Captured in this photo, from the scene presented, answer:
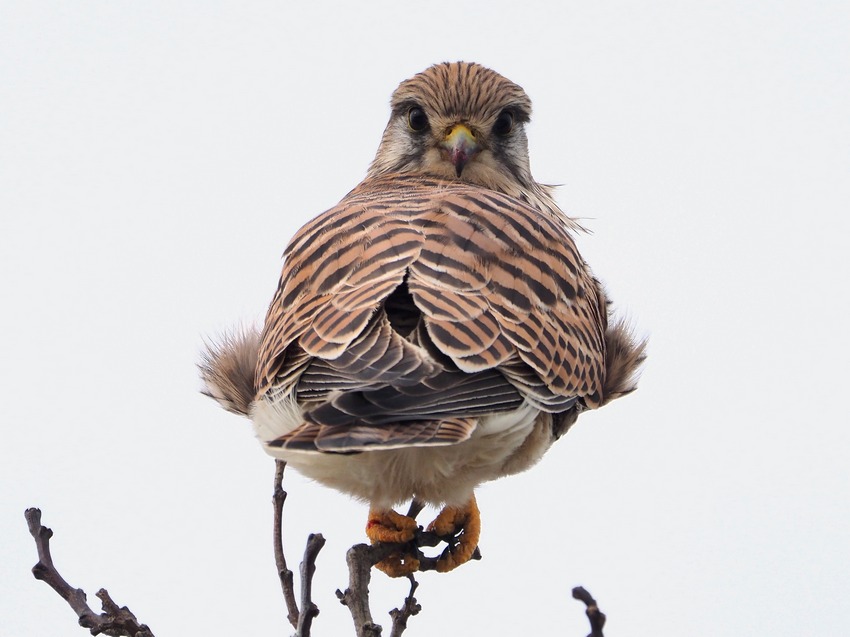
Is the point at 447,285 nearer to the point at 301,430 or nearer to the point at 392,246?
the point at 392,246

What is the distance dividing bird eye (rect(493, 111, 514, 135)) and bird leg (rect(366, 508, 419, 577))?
2.11m

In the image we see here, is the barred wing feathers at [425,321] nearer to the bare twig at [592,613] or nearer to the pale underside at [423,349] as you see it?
the pale underside at [423,349]

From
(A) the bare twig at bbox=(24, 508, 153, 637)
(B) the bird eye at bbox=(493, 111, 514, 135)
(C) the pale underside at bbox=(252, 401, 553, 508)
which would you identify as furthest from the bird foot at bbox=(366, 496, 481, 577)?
(B) the bird eye at bbox=(493, 111, 514, 135)

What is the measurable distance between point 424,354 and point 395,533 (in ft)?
3.00

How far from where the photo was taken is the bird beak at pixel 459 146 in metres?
5.37

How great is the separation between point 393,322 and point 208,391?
1159mm

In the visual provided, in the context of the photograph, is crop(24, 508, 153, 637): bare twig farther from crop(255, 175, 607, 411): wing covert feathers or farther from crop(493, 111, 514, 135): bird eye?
crop(493, 111, 514, 135): bird eye

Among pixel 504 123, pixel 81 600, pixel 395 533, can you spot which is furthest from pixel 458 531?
pixel 504 123

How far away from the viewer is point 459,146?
5.43 m

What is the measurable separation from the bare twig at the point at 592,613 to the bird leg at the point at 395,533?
71.6 inches

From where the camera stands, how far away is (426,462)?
3830 mm

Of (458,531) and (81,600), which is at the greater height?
(458,531)

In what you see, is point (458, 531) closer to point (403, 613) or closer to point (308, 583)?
point (403, 613)

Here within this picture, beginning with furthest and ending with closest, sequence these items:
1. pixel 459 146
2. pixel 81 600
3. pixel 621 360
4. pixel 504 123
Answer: pixel 504 123
pixel 459 146
pixel 621 360
pixel 81 600
